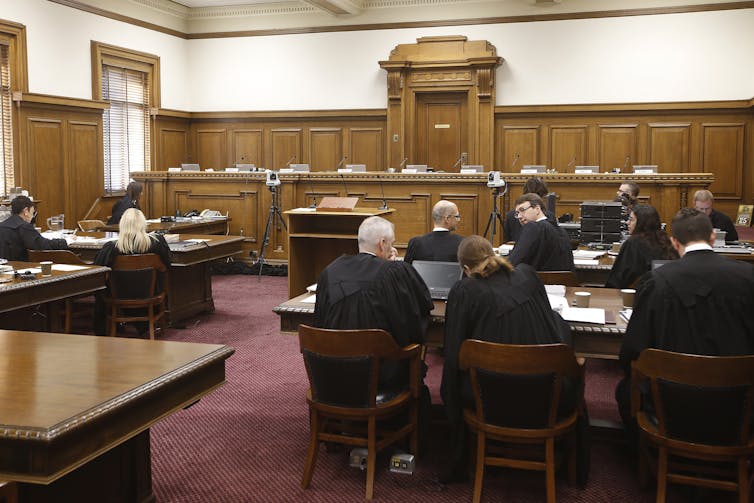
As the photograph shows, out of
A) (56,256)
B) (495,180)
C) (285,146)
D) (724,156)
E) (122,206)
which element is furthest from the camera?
(285,146)

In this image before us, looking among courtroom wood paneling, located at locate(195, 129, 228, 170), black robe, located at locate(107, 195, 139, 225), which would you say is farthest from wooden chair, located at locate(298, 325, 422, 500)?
courtroom wood paneling, located at locate(195, 129, 228, 170)

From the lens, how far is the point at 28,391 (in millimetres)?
1999

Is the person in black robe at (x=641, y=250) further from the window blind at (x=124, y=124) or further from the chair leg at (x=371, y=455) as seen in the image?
the window blind at (x=124, y=124)

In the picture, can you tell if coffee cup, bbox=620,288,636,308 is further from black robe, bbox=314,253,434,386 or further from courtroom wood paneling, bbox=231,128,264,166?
courtroom wood paneling, bbox=231,128,264,166

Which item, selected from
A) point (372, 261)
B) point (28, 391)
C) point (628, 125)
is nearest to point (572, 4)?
point (628, 125)

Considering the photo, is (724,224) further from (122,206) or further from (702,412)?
(122,206)

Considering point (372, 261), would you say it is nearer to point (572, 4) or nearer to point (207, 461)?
point (207, 461)

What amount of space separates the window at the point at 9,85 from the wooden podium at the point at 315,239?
479 centimetres

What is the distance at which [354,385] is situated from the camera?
3.20m

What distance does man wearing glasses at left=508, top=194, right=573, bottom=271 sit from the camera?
16.7ft

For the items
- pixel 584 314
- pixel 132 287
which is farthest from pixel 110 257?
pixel 584 314

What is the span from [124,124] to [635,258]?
906 centimetres

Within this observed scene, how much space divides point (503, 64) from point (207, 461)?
30.6 feet

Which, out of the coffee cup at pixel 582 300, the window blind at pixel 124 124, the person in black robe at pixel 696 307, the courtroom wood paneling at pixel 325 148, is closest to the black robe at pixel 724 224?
the coffee cup at pixel 582 300
